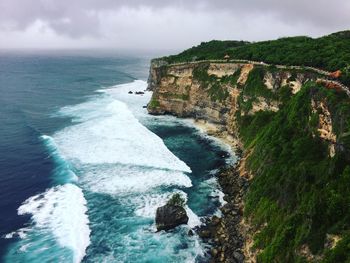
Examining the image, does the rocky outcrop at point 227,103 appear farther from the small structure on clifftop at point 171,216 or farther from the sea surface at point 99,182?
the small structure on clifftop at point 171,216

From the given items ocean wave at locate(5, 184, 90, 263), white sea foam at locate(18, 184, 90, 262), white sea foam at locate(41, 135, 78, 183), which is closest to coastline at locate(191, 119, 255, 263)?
white sea foam at locate(18, 184, 90, 262)

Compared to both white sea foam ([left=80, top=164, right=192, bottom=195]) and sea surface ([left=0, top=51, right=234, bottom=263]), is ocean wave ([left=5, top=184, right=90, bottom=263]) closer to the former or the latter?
sea surface ([left=0, top=51, right=234, bottom=263])

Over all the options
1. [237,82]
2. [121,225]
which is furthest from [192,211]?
[237,82]

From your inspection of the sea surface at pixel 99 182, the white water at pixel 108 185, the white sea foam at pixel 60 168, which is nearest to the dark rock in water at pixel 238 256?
the sea surface at pixel 99 182

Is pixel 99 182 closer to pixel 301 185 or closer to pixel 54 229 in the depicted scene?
pixel 54 229

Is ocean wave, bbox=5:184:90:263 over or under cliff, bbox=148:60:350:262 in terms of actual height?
under

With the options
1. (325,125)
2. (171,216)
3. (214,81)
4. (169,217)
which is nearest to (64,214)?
(169,217)

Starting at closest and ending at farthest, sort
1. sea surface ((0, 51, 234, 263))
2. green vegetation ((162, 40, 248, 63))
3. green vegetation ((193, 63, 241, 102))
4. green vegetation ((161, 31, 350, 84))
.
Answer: sea surface ((0, 51, 234, 263))
green vegetation ((161, 31, 350, 84))
green vegetation ((193, 63, 241, 102))
green vegetation ((162, 40, 248, 63))
